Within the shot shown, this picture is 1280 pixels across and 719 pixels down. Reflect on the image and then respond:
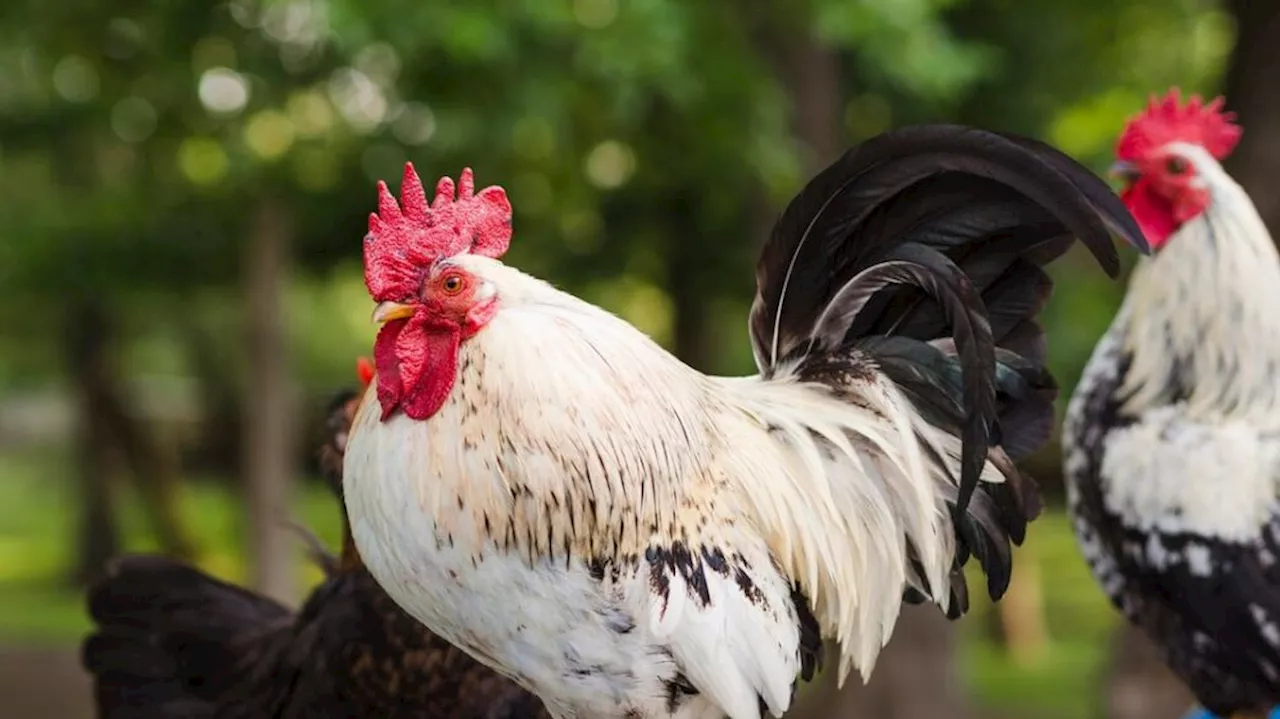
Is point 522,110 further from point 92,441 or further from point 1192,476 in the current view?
point 92,441

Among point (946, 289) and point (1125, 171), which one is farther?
point (1125, 171)

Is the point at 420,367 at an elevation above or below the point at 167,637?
above

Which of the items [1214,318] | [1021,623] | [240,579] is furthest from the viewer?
[240,579]

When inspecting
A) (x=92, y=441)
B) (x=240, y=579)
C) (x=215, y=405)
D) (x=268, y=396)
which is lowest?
(x=215, y=405)

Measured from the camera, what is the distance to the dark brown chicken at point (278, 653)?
234 cm

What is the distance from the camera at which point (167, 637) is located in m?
2.84

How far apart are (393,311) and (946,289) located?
82 centimetres

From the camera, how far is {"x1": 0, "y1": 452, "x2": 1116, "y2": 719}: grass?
884 cm

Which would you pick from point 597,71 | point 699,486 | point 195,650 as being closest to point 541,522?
point 699,486

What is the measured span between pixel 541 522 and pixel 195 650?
56.1 inches

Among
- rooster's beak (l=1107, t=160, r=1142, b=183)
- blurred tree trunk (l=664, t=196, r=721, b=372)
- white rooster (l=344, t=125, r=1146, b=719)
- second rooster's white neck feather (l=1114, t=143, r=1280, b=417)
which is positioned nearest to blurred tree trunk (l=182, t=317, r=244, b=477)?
blurred tree trunk (l=664, t=196, r=721, b=372)

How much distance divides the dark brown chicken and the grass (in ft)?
11.7

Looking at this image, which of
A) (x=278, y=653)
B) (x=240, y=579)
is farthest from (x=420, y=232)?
(x=240, y=579)

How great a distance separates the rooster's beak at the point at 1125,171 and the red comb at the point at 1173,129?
2cm
